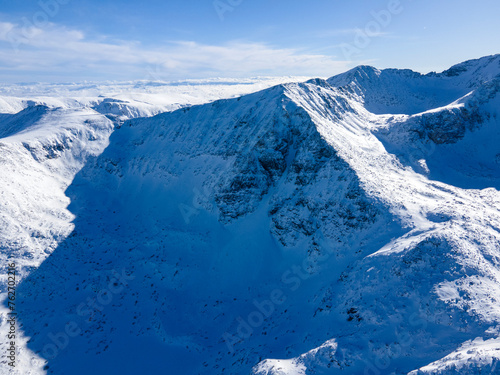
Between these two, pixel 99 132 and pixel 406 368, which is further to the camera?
pixel 99 132

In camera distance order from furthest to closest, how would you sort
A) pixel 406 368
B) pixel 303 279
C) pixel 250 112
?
pixel 250 112 < pixel 303 279 < pixel 406 368

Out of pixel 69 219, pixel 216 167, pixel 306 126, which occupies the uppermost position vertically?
pixel 306 126

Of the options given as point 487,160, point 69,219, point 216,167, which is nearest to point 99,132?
point 69,219

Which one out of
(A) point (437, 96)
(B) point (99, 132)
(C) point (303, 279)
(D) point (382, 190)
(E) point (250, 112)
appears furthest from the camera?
(A) point (437, 96)

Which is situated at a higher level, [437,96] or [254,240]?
[437,96]

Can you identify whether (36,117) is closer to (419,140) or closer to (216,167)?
(216,167)

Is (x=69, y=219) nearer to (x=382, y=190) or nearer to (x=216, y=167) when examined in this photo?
(x=216, y=167)
